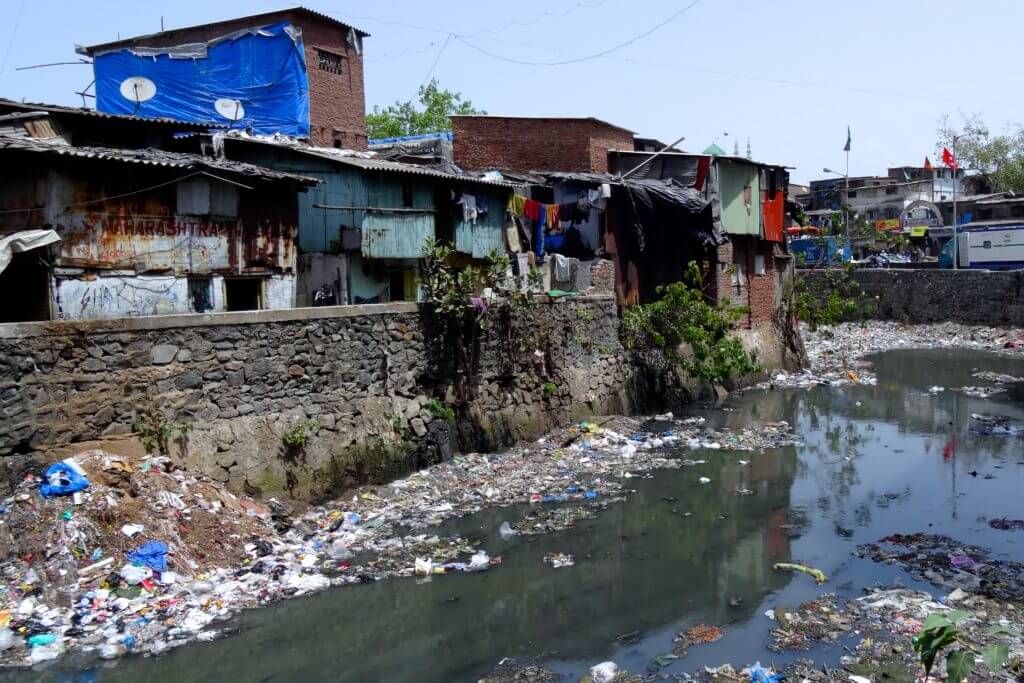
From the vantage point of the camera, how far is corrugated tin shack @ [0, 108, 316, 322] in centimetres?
938

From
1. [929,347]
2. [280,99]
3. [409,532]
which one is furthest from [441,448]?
[929,347]

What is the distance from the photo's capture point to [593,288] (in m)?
16.9

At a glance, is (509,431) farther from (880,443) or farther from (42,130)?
(42,130)

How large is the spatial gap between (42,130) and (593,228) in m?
10.0

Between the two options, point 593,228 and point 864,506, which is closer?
point 864,506

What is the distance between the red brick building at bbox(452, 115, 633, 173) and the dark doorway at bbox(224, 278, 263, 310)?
367 inches

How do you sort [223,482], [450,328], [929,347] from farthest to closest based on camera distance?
[929,347], [450,328], [223,482]

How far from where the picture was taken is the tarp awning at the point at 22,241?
850 cm

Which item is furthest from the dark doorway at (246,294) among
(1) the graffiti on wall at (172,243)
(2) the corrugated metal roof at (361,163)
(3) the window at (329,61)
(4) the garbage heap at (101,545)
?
(3) the window at (329,61)

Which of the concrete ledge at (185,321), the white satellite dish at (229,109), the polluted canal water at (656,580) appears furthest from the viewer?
the white satellite dish at (229,109)

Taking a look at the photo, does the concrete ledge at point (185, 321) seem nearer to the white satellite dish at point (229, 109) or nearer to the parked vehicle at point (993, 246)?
the white satellite dish at point (229, 109)

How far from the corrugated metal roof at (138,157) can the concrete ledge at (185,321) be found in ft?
5.68

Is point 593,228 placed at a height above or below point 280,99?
below

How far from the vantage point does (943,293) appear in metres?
30.1
